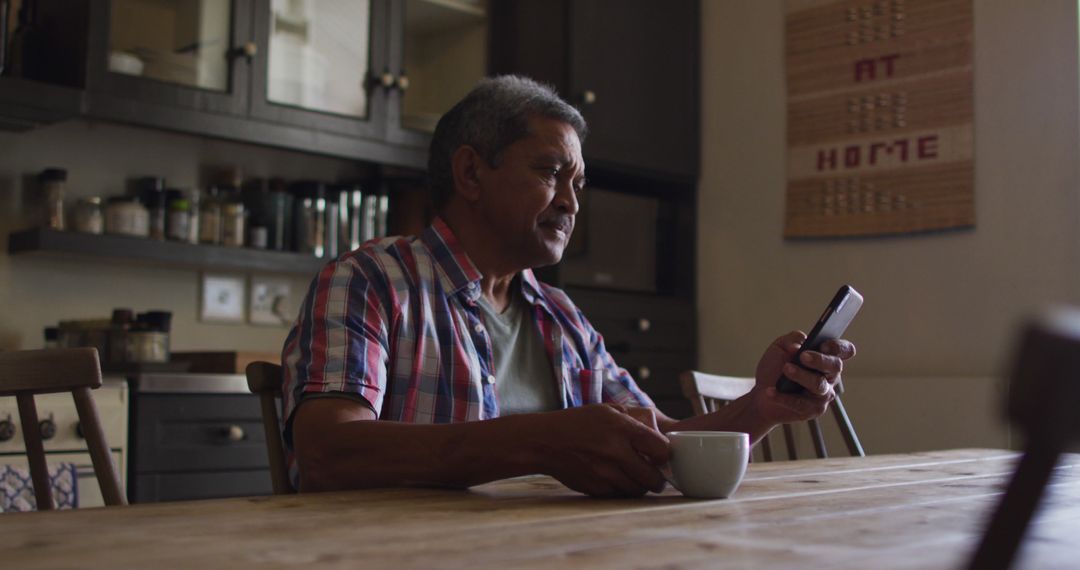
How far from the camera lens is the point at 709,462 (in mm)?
1006

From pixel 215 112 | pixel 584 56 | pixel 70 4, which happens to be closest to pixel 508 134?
pixel 215 112

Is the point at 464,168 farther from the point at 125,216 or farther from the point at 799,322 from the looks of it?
the point at 799,322

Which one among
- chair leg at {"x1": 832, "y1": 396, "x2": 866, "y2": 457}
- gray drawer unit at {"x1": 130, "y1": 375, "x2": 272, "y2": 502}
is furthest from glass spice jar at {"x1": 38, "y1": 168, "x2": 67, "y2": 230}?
chair leg at {"x1": 832, "y1": 396, "x2": 866, "y2": 457}

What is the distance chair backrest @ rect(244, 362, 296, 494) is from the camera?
1.30 metres

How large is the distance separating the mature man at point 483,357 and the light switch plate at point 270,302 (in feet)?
4.46

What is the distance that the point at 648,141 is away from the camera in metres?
3.41

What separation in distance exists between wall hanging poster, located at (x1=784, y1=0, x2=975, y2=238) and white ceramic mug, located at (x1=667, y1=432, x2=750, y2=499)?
6.98 ft

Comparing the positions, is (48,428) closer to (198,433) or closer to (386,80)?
(198,433)

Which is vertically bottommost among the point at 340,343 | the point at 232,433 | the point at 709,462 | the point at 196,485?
the point at 196,485

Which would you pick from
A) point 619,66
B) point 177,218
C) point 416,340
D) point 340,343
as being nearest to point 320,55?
point 177,218

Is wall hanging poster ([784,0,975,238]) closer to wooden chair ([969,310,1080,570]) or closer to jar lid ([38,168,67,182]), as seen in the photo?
jar lid ([38,168,67,182])

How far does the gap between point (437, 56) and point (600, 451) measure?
93.8 inches

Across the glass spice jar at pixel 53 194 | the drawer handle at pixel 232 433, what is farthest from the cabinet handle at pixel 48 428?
the glass spice jar at pixel 53 194

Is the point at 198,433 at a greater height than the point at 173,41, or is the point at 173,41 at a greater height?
the point at 173,41
